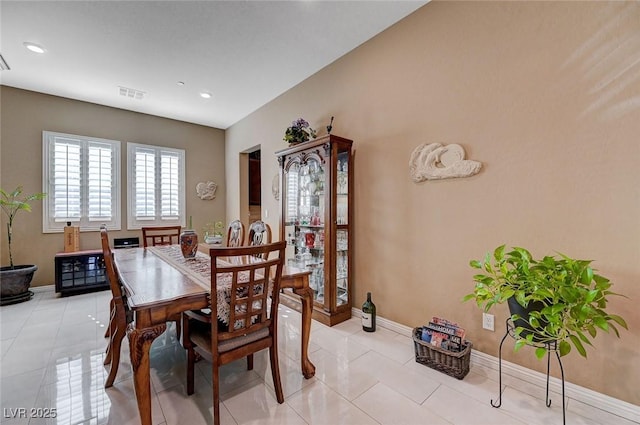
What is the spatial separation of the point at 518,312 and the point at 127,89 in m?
5.11

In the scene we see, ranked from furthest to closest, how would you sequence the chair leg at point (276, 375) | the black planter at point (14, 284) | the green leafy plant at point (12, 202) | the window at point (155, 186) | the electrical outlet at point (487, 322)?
the window at point (155, 186), the green leafy plant at point (12, 202), the black planter at point (14, 284), the electrical outlet at point (487, 322), the chair leg at point (276, 375)

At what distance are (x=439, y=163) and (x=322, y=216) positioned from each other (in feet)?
4.31

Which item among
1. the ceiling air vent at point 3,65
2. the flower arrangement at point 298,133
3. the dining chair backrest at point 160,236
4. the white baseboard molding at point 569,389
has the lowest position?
the white baseboard molding at point 569,389

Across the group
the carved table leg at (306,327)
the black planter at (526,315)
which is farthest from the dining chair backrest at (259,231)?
the black planter at (526,315)

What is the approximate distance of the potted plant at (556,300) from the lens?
4.28 ft

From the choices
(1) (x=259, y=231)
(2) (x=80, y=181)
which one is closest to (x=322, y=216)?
(1) (x=259, y=231)

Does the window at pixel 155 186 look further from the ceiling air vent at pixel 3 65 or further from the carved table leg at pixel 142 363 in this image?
the carved table leg at pixel 142 363

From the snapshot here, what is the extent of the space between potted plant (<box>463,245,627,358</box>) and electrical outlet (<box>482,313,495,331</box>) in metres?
0.45

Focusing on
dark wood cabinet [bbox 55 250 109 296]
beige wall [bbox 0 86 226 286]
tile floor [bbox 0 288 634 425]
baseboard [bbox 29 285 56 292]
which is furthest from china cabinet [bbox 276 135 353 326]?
baseboard [bbox 29 285 56 292]

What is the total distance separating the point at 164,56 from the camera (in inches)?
121

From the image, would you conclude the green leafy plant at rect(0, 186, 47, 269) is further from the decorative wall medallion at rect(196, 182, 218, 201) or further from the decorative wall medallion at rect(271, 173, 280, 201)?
the decorative wall medallion at rect(271, 173, 280, 201)

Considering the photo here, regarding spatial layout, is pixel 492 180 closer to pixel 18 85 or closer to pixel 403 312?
pixel 403 312

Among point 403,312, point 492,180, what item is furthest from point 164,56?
point 403,312

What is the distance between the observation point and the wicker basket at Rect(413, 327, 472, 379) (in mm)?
1886
